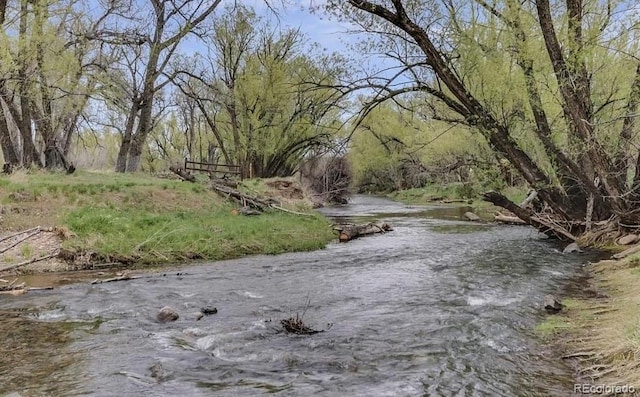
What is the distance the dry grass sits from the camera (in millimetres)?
5219

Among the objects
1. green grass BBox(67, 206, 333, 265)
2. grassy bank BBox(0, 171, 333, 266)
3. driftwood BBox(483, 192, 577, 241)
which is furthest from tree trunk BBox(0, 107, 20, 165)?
driftwood BBox(483, 192, 577, 241)

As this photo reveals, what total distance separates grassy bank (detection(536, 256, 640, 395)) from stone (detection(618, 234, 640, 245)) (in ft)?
13.6

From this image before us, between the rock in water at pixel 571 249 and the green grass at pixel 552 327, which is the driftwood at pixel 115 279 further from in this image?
the rock in water at pixel 571 249

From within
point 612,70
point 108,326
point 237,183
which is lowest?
point 108,326

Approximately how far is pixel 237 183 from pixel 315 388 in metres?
20.8

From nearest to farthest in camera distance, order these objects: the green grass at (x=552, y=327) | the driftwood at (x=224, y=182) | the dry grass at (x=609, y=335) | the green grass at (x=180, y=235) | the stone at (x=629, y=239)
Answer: the dry grass at (x=609, y=335) → the green grass at (x=552, y=327) → the green grass at (x=180, y=235) → the stone at (x=629, y=239) → the driftwood at (x=224, y=182)

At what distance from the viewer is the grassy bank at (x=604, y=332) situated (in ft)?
17.3

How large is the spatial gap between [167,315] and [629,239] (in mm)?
12663

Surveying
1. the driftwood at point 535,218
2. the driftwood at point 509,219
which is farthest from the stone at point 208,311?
the driftwood at point 509,219

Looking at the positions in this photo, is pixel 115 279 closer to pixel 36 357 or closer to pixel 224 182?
pixel 36 357

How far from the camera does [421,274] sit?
11695 mm

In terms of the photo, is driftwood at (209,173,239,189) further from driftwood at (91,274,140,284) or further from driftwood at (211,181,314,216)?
driftwood at (91,274,140,284)

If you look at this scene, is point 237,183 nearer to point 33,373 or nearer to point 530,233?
point 530,233

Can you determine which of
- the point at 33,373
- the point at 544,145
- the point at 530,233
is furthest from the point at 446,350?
the point at 530,233
